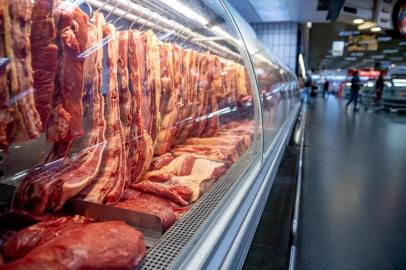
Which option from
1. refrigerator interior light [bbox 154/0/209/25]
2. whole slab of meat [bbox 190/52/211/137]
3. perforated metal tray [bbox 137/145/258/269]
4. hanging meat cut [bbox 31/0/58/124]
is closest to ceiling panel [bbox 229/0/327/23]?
whole slab of meat [bbox 190/52/211/137]

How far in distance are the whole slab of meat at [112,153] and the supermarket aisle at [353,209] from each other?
138 cm

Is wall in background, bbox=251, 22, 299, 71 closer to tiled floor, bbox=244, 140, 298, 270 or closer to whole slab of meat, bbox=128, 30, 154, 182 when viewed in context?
tiled floor, bbox=244, 140, 298, 270

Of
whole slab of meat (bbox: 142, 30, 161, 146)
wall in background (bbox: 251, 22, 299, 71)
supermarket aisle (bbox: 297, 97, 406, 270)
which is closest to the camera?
whole slab of meat (bbox: 142, 30, 161, 146)

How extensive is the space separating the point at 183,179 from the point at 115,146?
34cm

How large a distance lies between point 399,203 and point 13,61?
3527 mm

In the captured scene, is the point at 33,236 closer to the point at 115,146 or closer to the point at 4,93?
the point at 4,93

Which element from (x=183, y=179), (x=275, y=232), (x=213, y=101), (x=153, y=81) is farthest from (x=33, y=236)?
(x=213, y=101)

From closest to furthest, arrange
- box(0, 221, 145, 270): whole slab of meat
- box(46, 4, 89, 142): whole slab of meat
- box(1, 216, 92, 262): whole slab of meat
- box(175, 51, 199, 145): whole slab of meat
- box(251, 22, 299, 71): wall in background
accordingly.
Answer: box(0, 221, 145, 270): whole slab of meat
box(1, 216, 92, 262): whole slab of meat
box(46, 4, 89, 142): whole slab of meat
box(175, 51, 199, 145): whole slab of meat
box(251, 22, 299, 71): wall in background

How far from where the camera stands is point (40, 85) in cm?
95

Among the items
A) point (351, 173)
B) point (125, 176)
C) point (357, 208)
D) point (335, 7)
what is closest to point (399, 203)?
point (357, 208)

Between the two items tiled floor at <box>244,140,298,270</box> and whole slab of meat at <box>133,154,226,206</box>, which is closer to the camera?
whole slab of meat at <box>133,154,226,206</box>

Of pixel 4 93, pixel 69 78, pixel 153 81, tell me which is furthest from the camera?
pixel 153 81

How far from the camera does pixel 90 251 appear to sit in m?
0.70

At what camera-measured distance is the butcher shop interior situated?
816 millimetres
